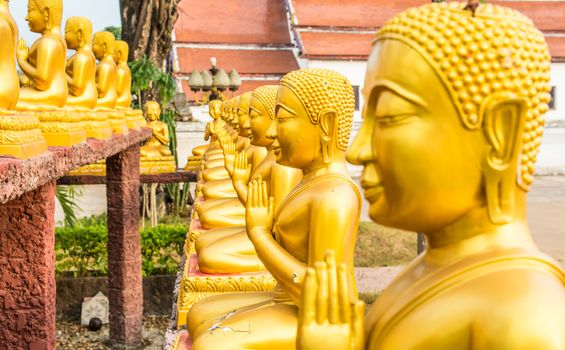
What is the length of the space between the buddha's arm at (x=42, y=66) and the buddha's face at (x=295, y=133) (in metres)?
1.88

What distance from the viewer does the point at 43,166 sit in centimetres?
303

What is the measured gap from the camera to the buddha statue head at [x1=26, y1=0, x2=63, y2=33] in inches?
162

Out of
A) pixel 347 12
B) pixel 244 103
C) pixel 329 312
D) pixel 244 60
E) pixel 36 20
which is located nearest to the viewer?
pixel 329 312

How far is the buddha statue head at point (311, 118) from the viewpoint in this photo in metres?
2.50

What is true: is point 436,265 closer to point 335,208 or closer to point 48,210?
point 335,208

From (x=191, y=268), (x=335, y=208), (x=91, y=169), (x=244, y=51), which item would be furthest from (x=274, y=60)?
(x=335, y=208)

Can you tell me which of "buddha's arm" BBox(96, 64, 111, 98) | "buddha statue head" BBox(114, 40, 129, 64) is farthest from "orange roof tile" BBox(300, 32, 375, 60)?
"buddha's arm" BBox(96, 64, 111, 98)

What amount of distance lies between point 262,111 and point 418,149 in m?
2.59

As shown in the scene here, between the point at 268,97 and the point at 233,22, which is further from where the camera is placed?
the point at 233,22

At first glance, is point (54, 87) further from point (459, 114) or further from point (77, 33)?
point (459, 114)

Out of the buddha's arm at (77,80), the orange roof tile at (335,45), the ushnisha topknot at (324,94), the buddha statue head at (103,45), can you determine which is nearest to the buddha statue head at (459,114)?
the ushnisha topknot at (324,94)

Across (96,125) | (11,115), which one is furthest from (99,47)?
(11,115)

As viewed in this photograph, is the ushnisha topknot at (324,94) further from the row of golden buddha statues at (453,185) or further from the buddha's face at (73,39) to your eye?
the buddha's face at (73,39)

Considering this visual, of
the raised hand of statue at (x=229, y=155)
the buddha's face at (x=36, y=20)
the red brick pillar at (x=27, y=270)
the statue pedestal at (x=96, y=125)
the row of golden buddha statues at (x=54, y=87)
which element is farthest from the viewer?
the raised hand of statue at (x=229, y=155)
